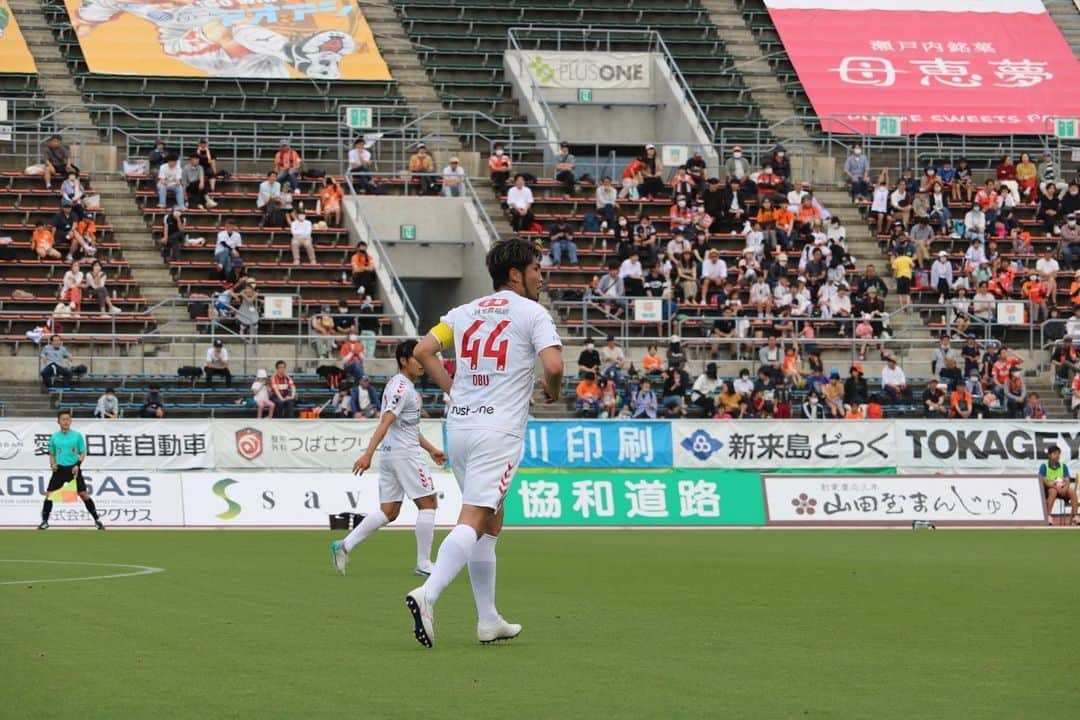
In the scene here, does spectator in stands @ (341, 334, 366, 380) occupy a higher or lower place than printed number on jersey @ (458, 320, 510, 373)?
lower

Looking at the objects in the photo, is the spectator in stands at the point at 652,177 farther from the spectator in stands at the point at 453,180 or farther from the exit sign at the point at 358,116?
the exit sign at the point at 358,116

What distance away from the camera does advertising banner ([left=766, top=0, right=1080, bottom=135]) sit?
5300 centimetres

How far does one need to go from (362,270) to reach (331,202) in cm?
290

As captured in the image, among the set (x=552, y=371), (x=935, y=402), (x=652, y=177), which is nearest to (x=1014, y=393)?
(x=935, y=402)

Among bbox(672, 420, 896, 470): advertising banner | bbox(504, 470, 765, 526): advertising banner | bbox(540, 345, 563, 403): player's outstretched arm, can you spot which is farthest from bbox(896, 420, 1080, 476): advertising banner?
bbox(540, 345, 563, 403): player's outstretched arm

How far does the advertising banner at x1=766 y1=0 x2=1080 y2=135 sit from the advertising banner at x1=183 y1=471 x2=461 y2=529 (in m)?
24.0

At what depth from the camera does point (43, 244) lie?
40094 millimetres

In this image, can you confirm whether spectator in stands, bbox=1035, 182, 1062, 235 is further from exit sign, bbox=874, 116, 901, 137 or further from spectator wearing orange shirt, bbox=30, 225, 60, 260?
Answer: spectator wearing orange shirt, bbox=30, 225, 60, 260

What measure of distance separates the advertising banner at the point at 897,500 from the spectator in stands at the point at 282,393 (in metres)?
9.38

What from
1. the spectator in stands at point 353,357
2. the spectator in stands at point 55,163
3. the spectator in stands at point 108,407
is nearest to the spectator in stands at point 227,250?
the spectator in stands at point 353,357
